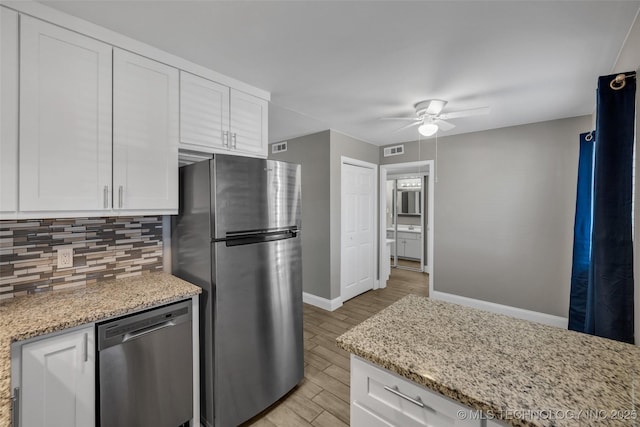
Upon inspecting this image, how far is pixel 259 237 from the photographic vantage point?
1.91m

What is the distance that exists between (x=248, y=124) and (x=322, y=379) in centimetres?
231

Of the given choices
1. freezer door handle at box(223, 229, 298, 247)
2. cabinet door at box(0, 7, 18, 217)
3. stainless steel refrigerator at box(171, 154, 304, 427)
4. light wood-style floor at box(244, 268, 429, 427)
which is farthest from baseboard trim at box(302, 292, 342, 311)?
cabinet door at box(0, 7, 18, 217)

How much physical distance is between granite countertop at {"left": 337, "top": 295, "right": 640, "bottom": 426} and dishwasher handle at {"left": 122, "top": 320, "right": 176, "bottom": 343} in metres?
1.12

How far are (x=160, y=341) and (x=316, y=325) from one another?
2.08 meters

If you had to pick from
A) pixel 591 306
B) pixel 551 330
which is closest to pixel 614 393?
pixel 551 330

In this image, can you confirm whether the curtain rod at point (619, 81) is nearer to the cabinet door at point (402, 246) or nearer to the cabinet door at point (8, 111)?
the cabinet door at point (8, 111)

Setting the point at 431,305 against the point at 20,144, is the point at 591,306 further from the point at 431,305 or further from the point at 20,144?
the point at 20,144

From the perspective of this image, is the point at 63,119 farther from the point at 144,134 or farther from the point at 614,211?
the point at 614,211

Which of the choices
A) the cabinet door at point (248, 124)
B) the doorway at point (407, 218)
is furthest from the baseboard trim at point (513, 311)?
the cabinet door at point (248, 124)

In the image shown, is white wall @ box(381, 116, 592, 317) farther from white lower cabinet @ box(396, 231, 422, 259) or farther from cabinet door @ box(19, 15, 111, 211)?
cabinet door @ box(19, 15, 111, 211)

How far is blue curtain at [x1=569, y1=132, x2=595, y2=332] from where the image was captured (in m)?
2.44

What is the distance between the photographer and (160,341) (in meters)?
1.58

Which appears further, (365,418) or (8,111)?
(8,111)

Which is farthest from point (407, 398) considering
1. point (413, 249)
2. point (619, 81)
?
point (413, 249)
